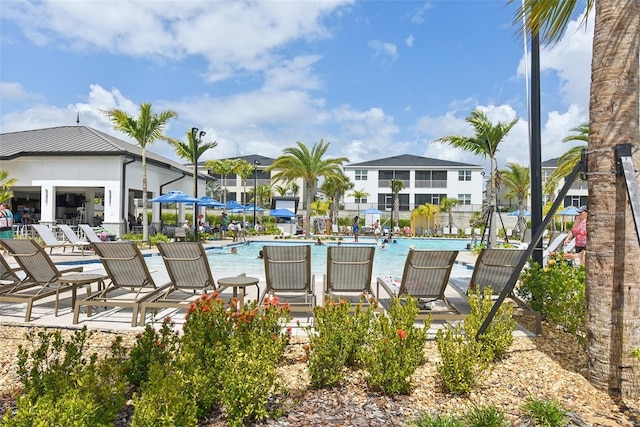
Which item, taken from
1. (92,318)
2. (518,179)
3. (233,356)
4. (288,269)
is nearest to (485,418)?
(233,356)

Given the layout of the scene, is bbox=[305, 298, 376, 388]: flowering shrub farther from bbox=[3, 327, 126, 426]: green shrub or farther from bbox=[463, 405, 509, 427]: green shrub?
bbox=[3, 327, 126, 426]: green shrub

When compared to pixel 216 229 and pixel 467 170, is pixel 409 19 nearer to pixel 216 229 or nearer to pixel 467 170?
pixel 216 229

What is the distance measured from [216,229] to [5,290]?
73.2 feet

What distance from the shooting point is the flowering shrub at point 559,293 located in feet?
13.4

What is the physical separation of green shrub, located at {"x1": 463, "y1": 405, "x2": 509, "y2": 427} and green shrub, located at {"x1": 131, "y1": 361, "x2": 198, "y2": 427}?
65.0 inches

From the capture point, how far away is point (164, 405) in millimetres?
2176

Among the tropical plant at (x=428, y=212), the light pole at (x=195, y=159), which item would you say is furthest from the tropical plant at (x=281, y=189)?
the light pole at (x=195, y=159)

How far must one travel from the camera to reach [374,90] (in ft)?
55.1

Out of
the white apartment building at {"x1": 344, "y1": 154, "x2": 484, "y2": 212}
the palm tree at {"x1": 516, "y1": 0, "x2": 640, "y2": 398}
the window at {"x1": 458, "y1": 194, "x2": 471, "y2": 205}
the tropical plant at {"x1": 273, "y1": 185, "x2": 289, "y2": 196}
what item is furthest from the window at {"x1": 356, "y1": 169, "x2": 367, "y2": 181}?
the palm tree at {"x1": 516, "y1": 0, "x2": 640, "y2": 398}

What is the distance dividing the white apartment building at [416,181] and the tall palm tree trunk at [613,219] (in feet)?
141

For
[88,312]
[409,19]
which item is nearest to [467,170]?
[409,19]

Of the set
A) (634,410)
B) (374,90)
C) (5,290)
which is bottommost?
(634,410)

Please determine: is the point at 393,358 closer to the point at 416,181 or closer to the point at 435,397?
the point at 435,397

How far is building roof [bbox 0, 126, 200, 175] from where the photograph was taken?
2039 cm
